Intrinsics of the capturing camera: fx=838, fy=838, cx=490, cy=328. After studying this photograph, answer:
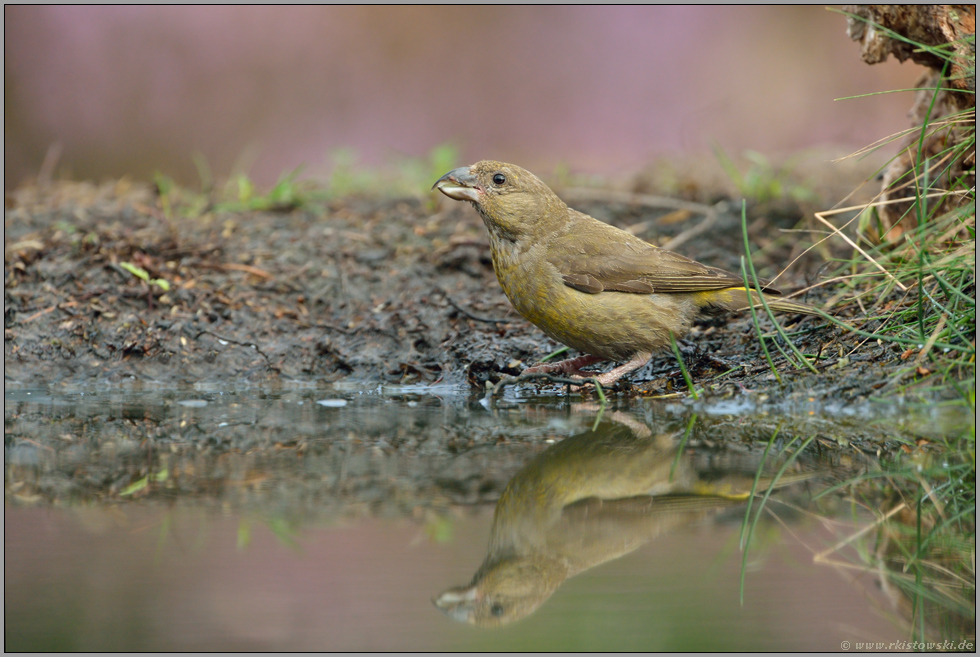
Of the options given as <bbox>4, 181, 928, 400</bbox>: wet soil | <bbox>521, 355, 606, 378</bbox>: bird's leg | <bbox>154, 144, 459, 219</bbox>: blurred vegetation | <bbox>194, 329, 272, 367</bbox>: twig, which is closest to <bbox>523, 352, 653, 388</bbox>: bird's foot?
<bbox>521, 355, 606, 378</bbox>: bird's leg

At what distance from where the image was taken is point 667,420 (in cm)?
415

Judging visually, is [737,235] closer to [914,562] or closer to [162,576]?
[914,562]

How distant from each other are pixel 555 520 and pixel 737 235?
5218mm

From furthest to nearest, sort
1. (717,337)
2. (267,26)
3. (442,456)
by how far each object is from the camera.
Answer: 1. (267,26)
2. (717,337)
3. (442,456)

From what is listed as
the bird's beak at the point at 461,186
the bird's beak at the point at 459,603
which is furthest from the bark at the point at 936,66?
the bird's beak at the point at 459,603

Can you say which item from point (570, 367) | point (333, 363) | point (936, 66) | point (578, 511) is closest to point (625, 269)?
point (570, 367)

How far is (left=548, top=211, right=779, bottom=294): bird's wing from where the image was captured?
5219 millimetres

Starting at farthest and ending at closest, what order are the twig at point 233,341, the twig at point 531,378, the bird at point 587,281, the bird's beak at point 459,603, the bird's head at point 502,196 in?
the twig at point 233,341, the bird's head at point 502,196, the bird at point 587,281, the twig at point 531,378, the bird's beak at point 459,603

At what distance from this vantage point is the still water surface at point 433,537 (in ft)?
6.97

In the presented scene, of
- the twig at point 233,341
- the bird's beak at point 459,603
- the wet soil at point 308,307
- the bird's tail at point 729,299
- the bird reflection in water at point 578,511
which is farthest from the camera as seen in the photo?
the twig at point 233,341

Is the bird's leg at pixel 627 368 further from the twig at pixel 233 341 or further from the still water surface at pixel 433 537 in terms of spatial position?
the twig at pixel 233 341

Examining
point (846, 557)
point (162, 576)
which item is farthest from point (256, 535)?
point (846, 557)

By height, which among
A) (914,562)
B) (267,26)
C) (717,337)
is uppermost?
(267,26)

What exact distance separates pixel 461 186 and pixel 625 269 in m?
1.22
